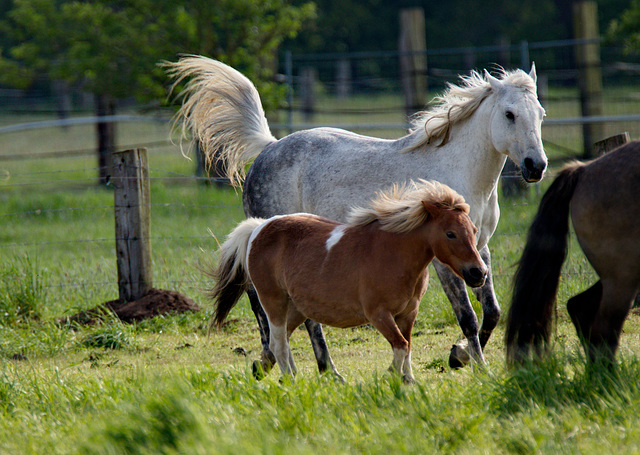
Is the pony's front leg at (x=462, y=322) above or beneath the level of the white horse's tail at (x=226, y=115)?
beneath

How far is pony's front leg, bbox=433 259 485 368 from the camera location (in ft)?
14.6

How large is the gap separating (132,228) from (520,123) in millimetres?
3919

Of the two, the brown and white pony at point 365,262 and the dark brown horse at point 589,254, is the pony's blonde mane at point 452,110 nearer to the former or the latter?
the brown and white pony at point 365,262

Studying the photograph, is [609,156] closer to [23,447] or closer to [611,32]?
[23,447]

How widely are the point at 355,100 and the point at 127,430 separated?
27.2m

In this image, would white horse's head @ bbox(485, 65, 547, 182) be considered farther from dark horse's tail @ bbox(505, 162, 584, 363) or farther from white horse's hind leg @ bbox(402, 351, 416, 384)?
white horse's hind leg @ bbox(402, 351, 416, 384)

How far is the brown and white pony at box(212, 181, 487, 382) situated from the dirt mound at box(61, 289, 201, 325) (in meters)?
2.34

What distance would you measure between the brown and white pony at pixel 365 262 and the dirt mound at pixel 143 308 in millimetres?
2345

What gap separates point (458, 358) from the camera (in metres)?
4.45

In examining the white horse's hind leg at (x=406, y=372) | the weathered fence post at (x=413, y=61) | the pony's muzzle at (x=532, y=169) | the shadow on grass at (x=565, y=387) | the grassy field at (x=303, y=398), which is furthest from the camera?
the weathered fence post at (x=413, y=61)

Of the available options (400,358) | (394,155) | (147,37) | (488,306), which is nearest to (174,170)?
(147,37)

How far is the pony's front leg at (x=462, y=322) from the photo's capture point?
4.46 meters

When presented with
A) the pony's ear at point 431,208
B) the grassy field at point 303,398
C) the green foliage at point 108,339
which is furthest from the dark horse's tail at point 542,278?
the green foliage at point 108,339

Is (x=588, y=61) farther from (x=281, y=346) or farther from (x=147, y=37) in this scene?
(x=281, y=346)
